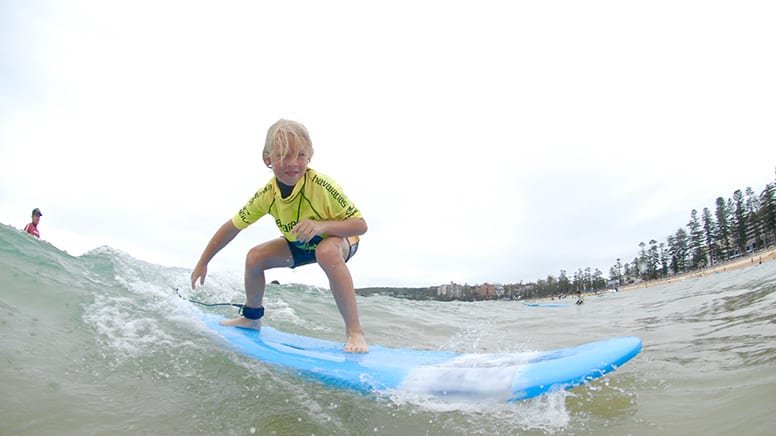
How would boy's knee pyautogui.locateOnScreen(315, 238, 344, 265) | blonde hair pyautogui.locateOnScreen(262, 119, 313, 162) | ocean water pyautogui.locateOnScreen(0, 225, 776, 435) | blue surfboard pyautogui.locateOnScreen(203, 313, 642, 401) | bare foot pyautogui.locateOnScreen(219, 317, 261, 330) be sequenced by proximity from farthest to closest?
bare foot pyautogui.locateOnScreen(219, 317, 261, 330)
boy's knee pyautogui.locateOnScreen(315, 238, 344, 265)
blonde hair pyautogui.locateOnScreen(262, 119, 313, 162)
blue surfboard pyautogui.locateOnScreen(203, 313, 642, 401)
ocean water pyautogui.locateOnScreen(0, 225, 776, 435)

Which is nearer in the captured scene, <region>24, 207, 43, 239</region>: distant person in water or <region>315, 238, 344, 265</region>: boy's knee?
<region>315, 238, 344, 265</region>: boy's knee

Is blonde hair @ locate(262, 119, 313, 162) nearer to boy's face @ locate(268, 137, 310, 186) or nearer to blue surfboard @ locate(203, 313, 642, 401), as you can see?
boy's face @ locate(268, 137, 310, 186)

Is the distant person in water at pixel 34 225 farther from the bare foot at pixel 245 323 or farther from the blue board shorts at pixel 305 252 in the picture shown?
the blue board shorts at pixel 305 252

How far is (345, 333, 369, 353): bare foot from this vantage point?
2.65m

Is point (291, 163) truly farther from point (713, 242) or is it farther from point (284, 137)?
point (713, 242)

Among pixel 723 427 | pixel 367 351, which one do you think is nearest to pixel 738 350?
pixel 723 427

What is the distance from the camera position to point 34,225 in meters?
7.41

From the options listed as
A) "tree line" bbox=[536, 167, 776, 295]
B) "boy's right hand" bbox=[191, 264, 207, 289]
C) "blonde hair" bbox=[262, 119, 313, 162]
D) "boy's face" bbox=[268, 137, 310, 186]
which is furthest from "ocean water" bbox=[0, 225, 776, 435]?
"tree line" bbox=[536, 167, 776, 295]

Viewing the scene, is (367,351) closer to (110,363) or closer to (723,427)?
(110,363)

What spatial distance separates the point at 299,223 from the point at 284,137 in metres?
0.54

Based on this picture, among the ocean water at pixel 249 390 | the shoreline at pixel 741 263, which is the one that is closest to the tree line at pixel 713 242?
the shoreline at pixel 741 263

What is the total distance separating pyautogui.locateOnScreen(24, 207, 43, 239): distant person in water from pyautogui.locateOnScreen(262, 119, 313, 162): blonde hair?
7.22 metres

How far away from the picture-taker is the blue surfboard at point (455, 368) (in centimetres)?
186

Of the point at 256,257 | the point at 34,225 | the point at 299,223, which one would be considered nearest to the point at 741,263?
the point at 256,257
